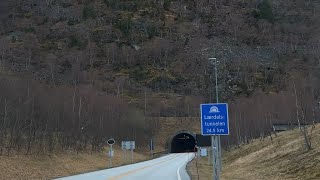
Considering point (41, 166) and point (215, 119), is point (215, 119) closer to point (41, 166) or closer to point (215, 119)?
point (215, 119)

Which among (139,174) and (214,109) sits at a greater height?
(214,109)

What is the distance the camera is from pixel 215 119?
17578 millimetres

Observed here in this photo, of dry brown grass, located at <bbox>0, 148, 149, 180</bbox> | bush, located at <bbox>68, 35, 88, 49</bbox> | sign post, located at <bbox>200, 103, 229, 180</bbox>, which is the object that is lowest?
bush, located at <bbox>68, 35, 88, 49</bbox>

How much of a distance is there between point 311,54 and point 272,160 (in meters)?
147

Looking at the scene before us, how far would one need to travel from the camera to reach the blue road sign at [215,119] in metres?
17.4

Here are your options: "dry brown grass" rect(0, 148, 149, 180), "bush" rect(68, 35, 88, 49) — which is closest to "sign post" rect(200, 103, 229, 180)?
"dry brown grass" rect(0, 148, 149, 180)

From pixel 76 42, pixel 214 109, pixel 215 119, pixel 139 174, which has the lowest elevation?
pixel 76 42

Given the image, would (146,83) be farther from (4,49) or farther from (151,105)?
(4,49)

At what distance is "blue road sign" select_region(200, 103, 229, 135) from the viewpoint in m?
17.4

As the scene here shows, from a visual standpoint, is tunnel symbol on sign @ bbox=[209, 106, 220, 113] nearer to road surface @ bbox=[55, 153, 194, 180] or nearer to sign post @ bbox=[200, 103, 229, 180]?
sign post @ bbox=[200, 103, 229, 180]

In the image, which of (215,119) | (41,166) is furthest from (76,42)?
(215,119)

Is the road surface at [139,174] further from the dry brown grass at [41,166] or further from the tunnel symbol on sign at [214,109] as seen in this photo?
the tunnel symbol on sign at [214,109]

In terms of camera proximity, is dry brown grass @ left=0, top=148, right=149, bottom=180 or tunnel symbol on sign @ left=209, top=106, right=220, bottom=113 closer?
tunnel symbol on sign @ left=209, top=106, right=220, bottom=113

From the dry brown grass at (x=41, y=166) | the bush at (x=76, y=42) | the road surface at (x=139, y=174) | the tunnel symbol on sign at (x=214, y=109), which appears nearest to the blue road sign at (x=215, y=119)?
the tunnel symbol on sign at (x=214, y=109)
